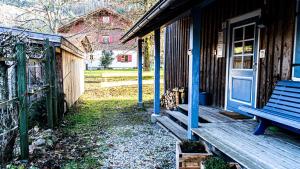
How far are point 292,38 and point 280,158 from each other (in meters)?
1.95

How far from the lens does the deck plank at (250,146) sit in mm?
2721

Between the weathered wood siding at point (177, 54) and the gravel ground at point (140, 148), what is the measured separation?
2848 millimetres

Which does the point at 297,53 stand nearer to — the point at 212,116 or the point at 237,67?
the point at 237,67

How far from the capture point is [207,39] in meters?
6.75

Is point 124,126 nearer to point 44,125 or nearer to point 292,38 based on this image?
point 44,125

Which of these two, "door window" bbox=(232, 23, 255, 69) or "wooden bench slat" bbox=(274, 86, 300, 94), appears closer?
"wooden bench slat" bbox=(274, 86, 300, 94)

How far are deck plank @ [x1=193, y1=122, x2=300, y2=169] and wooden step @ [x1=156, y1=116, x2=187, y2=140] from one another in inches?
28.3

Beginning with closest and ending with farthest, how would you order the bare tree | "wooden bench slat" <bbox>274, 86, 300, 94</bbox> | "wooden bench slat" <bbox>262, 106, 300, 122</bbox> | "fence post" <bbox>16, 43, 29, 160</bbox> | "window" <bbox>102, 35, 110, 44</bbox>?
"wooden bench slat" <bbox>262, 106, 300, 122</bbox> → "wooden bench slat" <bbox>274, 86, 300, 94</bbox> → "fence post" <bbox>16, 43, 29, 160</bbox> → the bare tree → "window" <bbox>102, 35, 110, 44</bbox>

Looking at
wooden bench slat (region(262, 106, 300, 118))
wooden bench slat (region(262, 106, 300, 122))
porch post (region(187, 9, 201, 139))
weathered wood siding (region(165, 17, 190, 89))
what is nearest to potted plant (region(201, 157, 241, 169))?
wooden bench slat (region(262, 106, 300, 122))

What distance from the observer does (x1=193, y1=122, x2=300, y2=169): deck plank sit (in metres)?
2.72

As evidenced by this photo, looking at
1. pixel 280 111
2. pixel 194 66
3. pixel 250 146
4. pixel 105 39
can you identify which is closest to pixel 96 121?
pixel 194 66

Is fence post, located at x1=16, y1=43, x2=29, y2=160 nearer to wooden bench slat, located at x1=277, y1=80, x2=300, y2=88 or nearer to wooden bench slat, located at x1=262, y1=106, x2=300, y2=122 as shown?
wooden bench slat, located at x1=262, y1=106, x2=300, y2=122

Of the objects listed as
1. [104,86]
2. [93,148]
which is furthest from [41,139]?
[104,86]

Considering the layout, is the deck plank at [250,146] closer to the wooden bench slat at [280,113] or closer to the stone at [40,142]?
the wooden bench slat at [280,113]
